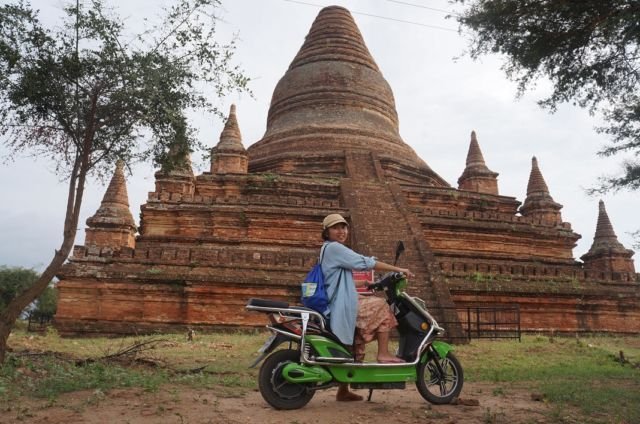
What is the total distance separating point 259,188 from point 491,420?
45.6 ft

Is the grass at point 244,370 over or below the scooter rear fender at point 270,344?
below

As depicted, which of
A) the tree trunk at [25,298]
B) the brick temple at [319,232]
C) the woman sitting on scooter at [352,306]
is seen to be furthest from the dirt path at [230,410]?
the brick temple at [319,232]

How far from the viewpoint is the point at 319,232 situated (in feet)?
51.4

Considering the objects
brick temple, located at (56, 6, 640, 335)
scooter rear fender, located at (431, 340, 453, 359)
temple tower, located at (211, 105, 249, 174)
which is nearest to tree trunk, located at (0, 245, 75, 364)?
brick temple, located at (56, 6, 640, 335)

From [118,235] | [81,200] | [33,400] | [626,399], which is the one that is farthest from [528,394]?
[118,235]

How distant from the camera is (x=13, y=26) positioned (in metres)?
7.43

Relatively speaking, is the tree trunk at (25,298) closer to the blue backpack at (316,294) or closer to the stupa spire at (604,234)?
the blue backpack at (316,294)

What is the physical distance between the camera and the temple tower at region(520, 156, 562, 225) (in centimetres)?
2147

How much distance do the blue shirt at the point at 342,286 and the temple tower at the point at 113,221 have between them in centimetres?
1684

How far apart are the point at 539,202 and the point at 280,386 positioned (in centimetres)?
1972

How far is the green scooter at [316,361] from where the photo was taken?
4.36m

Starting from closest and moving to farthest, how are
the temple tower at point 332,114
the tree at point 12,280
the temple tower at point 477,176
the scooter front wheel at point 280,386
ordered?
the scooter front wheel at point 280,386 < the temple tower at point 332,114 < the temple tower at point 477,176 < the tree at point 12,280

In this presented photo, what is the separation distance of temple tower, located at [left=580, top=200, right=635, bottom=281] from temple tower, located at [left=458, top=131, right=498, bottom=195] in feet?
14.6

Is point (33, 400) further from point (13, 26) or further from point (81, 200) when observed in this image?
point (13, 26)
